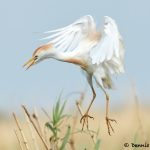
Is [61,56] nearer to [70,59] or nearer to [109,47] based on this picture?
[70,59]

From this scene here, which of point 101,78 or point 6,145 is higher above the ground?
point 101,78

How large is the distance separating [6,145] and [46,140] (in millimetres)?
2153

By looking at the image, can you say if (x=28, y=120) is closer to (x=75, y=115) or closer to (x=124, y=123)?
(x=75, y=115)

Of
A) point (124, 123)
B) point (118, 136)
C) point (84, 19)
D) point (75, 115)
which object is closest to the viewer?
point (75, 115)

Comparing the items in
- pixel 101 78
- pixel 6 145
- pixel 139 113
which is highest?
pixel 101 78

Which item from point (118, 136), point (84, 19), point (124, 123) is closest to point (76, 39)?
point (84, 19)

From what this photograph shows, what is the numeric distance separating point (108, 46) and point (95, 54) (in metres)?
0.08

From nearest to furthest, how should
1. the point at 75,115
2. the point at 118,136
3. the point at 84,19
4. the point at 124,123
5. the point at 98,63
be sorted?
the point at 98,63 < the point at 75,115 < the point at 84,19 < the point at 118,136 < the point at 124,123

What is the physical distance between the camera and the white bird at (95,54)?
2307mm

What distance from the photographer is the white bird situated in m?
2.31

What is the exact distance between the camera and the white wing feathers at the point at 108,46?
2.29 metres

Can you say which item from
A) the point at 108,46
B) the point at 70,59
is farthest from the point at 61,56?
the point at 108,46

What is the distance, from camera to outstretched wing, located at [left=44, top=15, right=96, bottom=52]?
98.3 inches

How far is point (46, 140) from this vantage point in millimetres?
2412
